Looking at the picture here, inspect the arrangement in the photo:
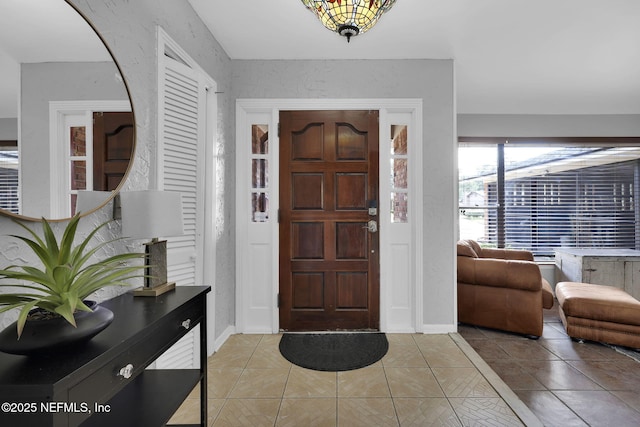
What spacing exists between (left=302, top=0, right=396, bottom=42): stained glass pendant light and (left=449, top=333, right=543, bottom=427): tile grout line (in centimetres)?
239

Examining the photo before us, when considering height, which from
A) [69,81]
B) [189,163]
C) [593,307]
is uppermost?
[69,81]

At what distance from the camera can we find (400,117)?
3.03 meters

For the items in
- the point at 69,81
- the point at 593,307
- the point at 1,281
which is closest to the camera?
the point at 1,281

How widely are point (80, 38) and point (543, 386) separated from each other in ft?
10.7

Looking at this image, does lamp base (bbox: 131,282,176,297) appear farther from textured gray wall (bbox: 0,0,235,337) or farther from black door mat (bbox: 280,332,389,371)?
black door mat (bbox: 280,332,389,371)

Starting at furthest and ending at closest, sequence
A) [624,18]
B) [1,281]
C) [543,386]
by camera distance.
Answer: [624,18], [543,386], [1,281]

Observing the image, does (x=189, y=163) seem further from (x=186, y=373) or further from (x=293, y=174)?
(x=186, y=373)

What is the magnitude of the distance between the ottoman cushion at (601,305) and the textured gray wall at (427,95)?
3.43 feet

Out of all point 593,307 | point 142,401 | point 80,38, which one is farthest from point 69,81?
point 593,307

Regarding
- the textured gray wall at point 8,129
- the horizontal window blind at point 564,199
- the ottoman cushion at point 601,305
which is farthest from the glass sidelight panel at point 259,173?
the horizontal window blind at point 564,199

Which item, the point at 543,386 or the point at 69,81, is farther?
the point at 543,386

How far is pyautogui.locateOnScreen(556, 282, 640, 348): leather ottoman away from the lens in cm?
262

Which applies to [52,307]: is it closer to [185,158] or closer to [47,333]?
[47,333]

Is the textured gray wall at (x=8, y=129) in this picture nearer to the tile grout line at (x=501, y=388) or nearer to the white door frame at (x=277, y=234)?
the white door frame at (x=277, y=234)
